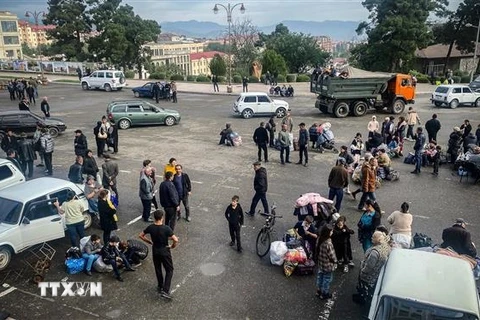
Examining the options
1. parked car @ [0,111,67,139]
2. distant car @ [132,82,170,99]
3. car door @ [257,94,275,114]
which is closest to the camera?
parked car @ [0,111,67,139]

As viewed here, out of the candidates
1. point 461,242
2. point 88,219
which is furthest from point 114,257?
point 461,242

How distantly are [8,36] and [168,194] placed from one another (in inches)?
3824

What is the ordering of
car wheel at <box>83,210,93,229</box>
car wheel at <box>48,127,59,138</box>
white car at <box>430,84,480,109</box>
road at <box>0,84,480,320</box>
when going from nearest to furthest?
road at <box>0,84,480,320</box>
car wheel at <box>83,210,93,229</box>
car wheel at <box>48,127,59,138</box>
white car at <box>430,84,480,109</box>

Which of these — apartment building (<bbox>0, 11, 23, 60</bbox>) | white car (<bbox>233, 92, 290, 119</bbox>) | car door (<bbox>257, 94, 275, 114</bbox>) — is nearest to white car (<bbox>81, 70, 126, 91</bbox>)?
white car (<bbox>233, 92, 290, 119</bbox>)

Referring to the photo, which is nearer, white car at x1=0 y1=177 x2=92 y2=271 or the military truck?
white car at x1=0 y1=177 x2=92 y2=271

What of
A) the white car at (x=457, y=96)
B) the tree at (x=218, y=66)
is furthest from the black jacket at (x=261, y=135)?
the tree at (x=218, y=66)

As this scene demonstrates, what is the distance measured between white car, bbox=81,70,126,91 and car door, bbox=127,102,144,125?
1625cm

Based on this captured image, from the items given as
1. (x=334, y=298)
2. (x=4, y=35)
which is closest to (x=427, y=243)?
(x=334, y=298)

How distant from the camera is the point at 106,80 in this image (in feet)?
120

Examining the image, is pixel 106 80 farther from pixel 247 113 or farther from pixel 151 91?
pixel 247 113

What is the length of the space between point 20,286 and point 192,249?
11.6 ft

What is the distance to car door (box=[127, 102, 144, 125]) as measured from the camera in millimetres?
21734

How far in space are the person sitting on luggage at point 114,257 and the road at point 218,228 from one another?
216 millimetres

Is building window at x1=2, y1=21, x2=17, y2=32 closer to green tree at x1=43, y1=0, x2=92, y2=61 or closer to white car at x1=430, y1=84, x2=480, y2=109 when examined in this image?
green tree at x1=43, y1=0, x2=92, y2=61
